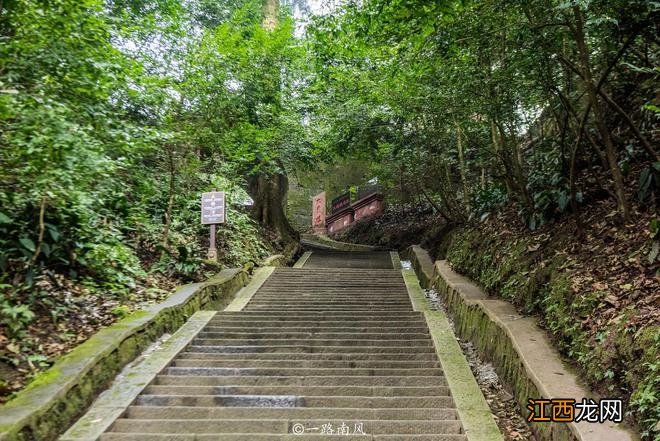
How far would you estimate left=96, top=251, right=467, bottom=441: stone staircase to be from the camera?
3.77 meters

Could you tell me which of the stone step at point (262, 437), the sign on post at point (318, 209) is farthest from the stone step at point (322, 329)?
the sign on post at point (318, 209)

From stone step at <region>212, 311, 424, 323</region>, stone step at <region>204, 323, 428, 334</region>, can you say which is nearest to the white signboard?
stone step at <region>212, 311, 424, 323</region>

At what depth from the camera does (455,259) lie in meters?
9.48

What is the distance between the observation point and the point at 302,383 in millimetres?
4688

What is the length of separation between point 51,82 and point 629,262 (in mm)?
5967

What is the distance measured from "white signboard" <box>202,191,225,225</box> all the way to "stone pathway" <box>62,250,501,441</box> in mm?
2322

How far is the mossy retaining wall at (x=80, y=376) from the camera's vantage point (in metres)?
3.35

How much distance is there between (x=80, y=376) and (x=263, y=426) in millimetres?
1693

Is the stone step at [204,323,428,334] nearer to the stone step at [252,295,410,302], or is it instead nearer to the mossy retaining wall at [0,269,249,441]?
the mossy retaining wall at [0,269,249,441]

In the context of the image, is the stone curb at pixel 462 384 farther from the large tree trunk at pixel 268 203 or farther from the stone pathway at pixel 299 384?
the large tree trunk at pixel 268 203

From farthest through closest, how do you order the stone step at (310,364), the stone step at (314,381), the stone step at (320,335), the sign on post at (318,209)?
1. the sign on post at (318,209)
2. the stone step at (320,335)
3. the stone step at (310,364)
4. the stone step at (314,381)

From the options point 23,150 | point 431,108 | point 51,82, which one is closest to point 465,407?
point 23,150

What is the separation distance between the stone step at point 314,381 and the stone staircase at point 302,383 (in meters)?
0.01

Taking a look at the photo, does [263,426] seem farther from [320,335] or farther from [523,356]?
[320,335]
